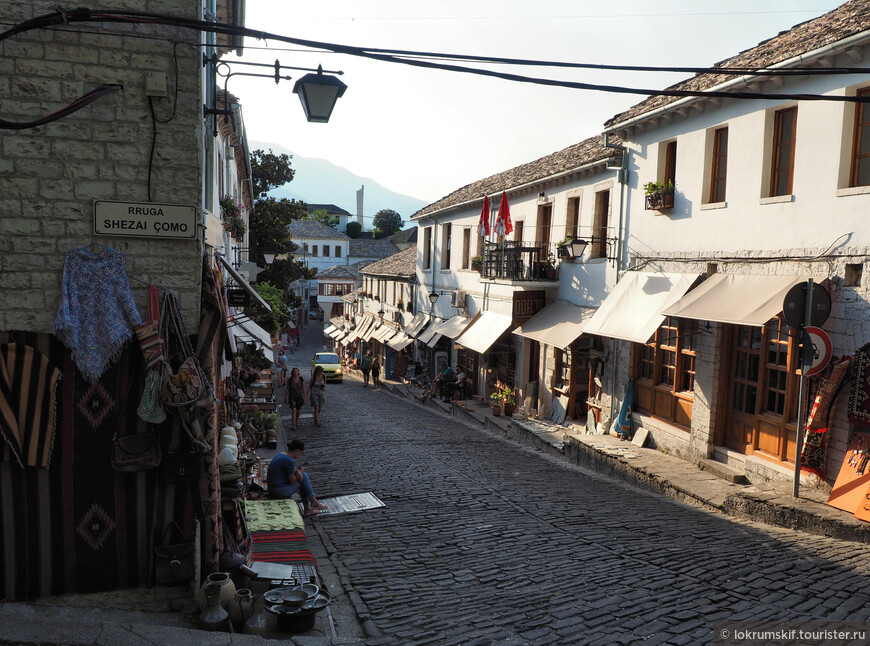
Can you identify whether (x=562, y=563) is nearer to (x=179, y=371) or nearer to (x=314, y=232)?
(x=179, y=371)

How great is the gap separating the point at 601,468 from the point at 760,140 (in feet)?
21.1

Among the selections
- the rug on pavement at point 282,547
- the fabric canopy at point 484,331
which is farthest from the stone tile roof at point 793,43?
the rug on pavement at point 282,547

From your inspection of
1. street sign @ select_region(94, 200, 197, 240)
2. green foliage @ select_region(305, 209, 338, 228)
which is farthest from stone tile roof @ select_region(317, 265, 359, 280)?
street sign @ select_region(94, 200, 197, 240)

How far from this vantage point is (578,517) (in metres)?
9.31

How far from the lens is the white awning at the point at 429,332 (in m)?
27.4

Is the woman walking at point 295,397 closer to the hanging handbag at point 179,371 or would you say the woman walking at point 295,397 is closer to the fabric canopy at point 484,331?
the fabric canopy at point 484,331

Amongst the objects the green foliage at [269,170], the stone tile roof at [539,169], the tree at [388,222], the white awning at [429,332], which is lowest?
the white awning at [429,332]

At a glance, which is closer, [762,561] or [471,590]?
[471,590]

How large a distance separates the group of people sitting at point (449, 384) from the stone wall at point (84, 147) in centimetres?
1856

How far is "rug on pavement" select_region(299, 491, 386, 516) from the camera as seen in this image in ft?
32.1

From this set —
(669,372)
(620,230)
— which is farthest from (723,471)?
(620,230)

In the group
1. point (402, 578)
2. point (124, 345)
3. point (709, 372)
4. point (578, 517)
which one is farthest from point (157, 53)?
point (709, 372)

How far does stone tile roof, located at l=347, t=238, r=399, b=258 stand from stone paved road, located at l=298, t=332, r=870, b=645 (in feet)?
216

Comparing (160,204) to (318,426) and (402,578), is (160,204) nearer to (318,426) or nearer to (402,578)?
(402,578)
